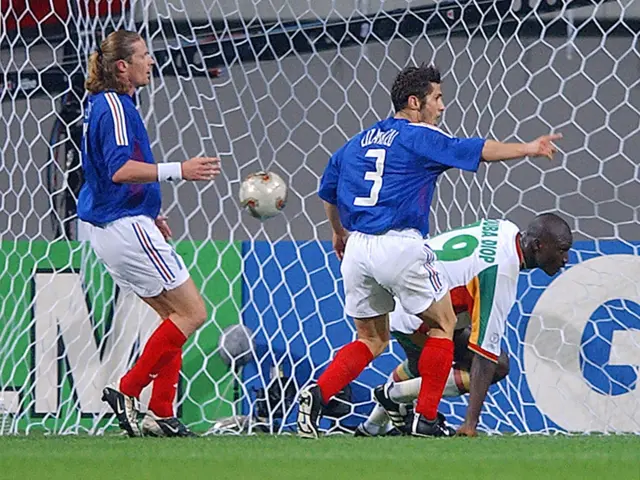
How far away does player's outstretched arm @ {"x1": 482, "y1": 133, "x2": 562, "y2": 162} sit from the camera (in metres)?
4.84

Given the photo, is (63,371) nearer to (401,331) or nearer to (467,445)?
(401,331)

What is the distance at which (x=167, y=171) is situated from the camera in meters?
5.41

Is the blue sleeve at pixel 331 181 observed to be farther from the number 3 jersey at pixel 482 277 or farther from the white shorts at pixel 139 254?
the white shorts at pixel 139 254

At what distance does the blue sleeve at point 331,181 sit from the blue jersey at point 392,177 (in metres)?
0.20

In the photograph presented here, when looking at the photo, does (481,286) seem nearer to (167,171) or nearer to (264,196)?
(264,196)

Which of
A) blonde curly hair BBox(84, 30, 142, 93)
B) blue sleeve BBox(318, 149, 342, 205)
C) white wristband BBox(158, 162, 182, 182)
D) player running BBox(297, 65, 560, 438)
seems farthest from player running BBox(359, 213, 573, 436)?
blonde curly hair BBox(84, 30, 142, 93)

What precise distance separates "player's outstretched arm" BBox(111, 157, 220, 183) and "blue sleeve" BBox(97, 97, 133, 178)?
0.13 ft

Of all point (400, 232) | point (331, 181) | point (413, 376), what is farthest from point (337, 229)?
point (413, 376)

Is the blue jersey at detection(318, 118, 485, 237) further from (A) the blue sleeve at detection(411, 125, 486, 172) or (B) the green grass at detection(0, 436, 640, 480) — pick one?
(B) the green grass at detection(0, 436, 640, 480)

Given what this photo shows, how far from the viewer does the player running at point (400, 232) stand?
529 cm

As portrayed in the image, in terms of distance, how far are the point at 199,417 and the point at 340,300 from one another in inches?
33.9

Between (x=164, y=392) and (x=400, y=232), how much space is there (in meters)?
1.20

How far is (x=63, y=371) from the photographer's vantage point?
6.70 metres

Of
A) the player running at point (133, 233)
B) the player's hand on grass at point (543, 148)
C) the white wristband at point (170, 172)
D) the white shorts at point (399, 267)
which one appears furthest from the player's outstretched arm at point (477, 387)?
the white wristband at point (170, 172)
